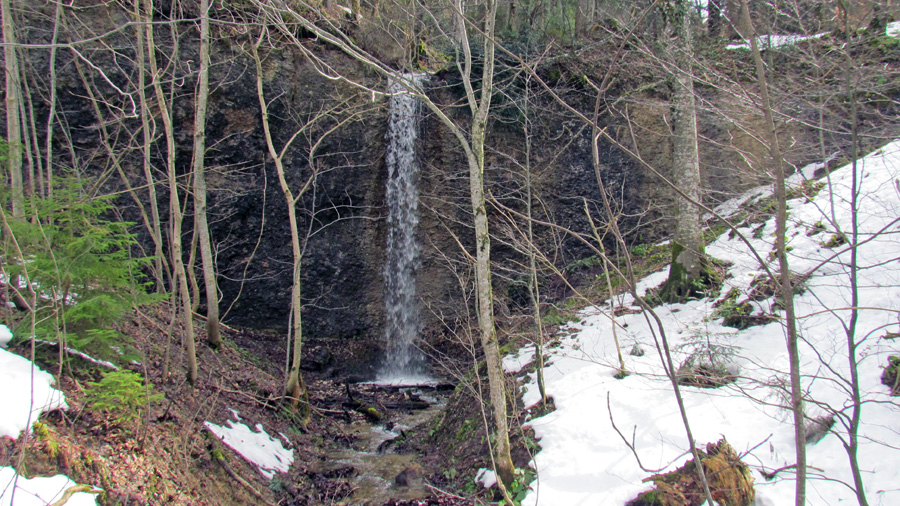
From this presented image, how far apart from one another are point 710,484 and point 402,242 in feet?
32.0

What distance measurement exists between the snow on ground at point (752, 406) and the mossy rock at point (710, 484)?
12cm

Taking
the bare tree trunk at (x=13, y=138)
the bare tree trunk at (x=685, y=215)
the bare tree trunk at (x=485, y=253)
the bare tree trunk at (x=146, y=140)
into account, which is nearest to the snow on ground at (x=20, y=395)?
the bare tree trunk at (x=13, y=138)

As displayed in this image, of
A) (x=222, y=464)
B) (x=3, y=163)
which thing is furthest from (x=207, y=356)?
(x=3, y=163)

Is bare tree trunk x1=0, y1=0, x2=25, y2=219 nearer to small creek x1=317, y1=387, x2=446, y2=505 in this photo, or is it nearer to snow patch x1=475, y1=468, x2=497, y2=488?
small creek x1=317, y1=387, x2=446, y2=505

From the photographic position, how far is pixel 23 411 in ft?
11.4

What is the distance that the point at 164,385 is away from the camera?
5.81 meters

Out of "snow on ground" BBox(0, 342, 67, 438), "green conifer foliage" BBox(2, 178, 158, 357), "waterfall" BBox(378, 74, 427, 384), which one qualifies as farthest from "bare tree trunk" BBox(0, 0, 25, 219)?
"waterfall" BBox(378, 74, 427, 384)

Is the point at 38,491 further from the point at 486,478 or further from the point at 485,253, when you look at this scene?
the point at 486,478

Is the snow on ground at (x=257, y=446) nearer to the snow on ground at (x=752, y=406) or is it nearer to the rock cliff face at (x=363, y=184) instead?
the snow on ground at (x=752, y=406)

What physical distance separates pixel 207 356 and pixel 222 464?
10.8 ft

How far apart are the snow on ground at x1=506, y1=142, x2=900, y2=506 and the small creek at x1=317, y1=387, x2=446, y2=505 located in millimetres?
1801

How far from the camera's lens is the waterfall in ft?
42.7

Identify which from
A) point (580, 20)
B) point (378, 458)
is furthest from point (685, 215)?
point (580, 20)

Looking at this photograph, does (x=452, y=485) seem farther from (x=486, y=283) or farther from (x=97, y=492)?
(x=97, y=492)
